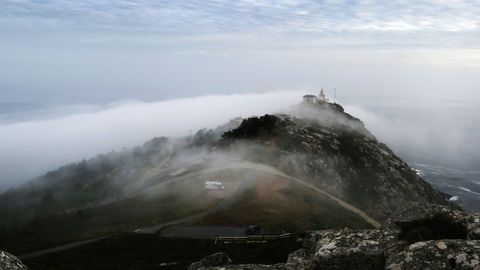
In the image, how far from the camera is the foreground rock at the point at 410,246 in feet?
39.9

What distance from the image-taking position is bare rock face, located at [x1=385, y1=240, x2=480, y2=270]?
39.2 ft

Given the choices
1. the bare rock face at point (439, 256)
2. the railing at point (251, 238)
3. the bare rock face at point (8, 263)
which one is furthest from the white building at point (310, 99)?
the bare rock face at point (8, 263)

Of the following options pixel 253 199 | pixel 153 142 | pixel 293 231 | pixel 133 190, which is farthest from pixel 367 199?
pixel 153 142

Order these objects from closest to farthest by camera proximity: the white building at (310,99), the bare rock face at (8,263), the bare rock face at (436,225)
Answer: the bare rock face at (8,263) → the bare rock face at (436,225) → the white building at (310,99)

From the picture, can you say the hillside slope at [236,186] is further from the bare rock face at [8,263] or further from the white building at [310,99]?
the bare rock face at [8,263]

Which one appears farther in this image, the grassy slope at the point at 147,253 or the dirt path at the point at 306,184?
the dirt path at the point at 306,184

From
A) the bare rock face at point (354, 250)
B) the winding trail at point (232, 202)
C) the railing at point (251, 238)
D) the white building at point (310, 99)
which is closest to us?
the bare rock face at point (354, 250)

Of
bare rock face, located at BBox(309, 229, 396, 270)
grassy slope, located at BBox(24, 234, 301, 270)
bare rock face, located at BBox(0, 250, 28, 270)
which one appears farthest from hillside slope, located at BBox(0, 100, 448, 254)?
bare rock face, located at BBox(0, 250, 28, 270)

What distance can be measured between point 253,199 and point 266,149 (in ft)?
104

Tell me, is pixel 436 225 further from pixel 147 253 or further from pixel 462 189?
pixel 462 189

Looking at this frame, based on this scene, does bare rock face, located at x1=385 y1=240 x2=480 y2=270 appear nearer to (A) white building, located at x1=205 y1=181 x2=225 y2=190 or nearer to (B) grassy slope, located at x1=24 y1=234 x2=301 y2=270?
(B) grassy slope, located at x1=24 y1=234 x2=301 y2=270

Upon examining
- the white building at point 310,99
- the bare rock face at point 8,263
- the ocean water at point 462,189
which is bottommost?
the ocean water at point 462,189

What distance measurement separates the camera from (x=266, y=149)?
108438 millimetres

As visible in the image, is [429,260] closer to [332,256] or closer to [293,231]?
[332,256]
